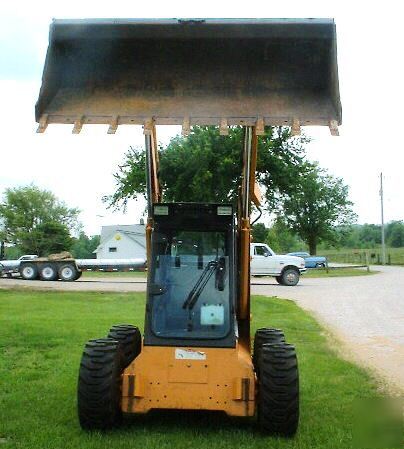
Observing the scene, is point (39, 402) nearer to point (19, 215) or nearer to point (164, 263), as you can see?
point (164, 263)

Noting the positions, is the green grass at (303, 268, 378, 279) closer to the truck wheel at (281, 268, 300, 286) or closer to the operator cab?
the truck wheel at (281, 268, 300, 286)

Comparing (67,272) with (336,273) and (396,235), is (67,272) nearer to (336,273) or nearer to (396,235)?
(336,273)

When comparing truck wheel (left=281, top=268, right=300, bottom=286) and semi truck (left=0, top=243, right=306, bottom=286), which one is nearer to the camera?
truck wheel (left=281, top=268, right=300, bottom=286)

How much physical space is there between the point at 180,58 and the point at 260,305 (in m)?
15.3

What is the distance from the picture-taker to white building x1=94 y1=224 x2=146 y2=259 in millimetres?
71812

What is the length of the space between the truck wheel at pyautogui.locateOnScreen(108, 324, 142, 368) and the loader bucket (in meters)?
2.66

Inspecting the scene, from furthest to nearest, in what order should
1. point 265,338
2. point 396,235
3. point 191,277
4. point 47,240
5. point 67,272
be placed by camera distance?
point 396,235 < point 47,240 < point 67,272 < point 265,338 < point 191,277

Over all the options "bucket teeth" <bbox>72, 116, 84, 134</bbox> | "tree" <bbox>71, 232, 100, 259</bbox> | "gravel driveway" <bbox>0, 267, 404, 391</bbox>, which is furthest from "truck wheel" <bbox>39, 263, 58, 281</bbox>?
"tree" <bbox>71, 232, 100, 259</bbox>

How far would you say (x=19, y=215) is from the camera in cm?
8531

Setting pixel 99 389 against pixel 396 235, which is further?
pixel 396 235

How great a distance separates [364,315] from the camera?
2016 cm

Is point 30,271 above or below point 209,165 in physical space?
below

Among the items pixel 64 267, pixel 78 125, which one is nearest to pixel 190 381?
pixel 78 125

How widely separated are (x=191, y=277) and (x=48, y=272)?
102 feet
